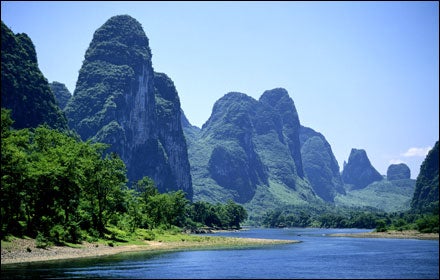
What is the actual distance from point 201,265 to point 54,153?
36.0m

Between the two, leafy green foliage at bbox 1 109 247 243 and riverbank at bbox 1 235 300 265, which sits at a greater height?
leafy green foliage at bbox 1 109 247 243

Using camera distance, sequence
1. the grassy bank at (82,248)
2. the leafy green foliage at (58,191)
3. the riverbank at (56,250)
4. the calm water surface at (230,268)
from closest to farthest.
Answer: the calm water surface at (230,268) → the riverbank at (56,250) → the grassy bank at (82,248) → the leafy green foliage at (58,191)

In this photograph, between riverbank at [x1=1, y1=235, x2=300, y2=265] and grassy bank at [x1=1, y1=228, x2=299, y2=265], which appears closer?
riverbank at [x1=1, y1=235, x2=300, y2=265]

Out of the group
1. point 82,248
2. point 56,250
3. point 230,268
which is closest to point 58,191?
→ point 82,248

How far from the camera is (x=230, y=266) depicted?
56000 mm

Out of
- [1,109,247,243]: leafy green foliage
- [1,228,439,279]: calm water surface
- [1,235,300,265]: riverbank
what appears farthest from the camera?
[1,109,247,243]: leafy green foliage

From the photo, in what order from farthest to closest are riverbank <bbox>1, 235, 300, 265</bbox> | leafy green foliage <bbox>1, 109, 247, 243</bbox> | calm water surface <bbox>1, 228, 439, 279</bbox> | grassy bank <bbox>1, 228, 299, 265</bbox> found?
leafy green foliage <bbox>1, 109, 247, 243</bbox>
grassy bank <bbox>1, 228, 299, 265</bbox>
riverbank <bbox>1, 235, 300, 265</bbox>
calm water surface <bbox>1, 228, 439, 279</bbox>

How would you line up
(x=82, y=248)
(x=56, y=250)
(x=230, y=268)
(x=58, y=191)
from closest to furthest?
1. (x=230, y=268)
2. (x=56, y=250)
3. (x=82, y=248)
4. (x=58, y=191)

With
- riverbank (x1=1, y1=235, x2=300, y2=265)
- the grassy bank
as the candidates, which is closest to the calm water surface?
riverbank (x1=1, y1=235, x2=300, y2=265)

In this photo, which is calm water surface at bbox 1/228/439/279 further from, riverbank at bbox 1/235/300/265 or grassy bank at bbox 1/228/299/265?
grassy bank at bbox 1/228/299/265

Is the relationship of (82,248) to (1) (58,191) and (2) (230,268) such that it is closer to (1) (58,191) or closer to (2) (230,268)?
(1) (58,191)

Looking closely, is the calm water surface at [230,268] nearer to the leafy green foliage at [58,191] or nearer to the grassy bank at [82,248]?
the grassy bank at [82,248]

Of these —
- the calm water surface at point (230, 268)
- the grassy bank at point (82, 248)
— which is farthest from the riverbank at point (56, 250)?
the calm water surface at point (230, 268)

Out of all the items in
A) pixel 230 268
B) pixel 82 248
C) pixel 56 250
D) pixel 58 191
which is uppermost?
pixel 58 191
